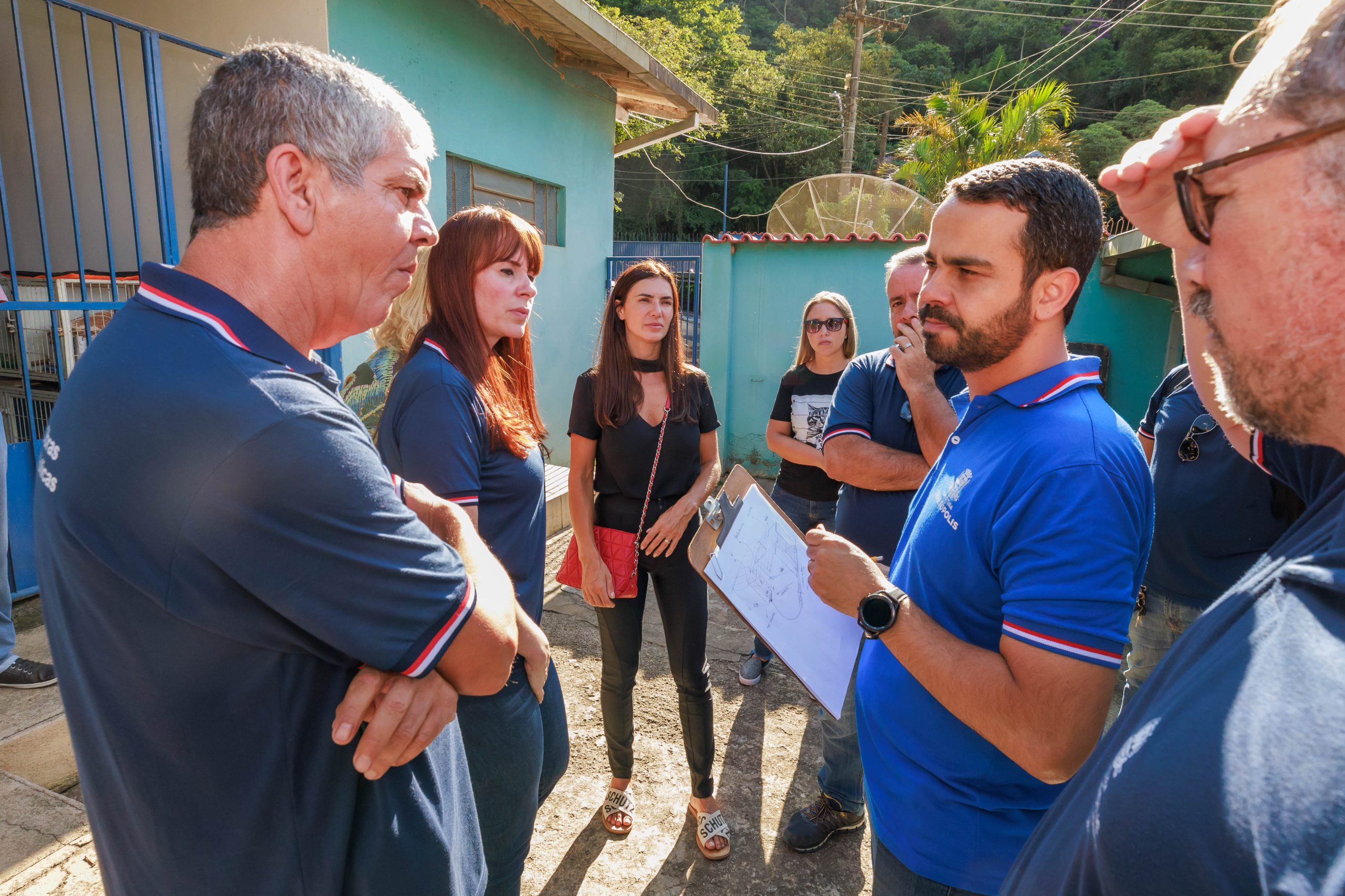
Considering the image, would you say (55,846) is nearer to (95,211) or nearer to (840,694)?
(840,694)

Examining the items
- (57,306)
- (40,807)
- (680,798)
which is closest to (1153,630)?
(680,798)

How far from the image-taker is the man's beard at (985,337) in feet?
4.72

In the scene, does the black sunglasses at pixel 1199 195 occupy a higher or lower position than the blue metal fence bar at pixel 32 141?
lower

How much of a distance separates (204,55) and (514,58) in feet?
8.85

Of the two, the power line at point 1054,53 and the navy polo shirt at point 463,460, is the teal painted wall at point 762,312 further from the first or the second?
the power line at point 1054,53

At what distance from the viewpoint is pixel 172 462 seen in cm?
78

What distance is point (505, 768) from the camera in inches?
64.1

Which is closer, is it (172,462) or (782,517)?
(172,462)

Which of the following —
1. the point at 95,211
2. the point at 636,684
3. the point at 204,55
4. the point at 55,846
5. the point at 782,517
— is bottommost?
the point at 636,684

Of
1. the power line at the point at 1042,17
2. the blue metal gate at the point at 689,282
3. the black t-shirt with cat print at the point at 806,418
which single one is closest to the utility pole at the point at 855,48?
the power line at the point at 1042,17

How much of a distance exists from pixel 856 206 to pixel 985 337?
1237cm

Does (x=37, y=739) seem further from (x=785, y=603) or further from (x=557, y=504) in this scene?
(x=557, y=504)

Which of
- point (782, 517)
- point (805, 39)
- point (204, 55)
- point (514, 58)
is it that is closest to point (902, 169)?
point (514, 58)

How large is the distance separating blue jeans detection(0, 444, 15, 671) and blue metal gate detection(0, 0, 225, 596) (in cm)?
118
